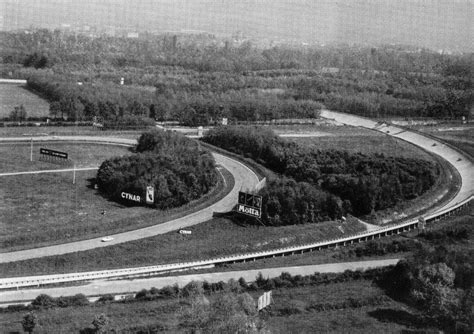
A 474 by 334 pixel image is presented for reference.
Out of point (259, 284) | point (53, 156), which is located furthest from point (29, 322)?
point (53, 156)

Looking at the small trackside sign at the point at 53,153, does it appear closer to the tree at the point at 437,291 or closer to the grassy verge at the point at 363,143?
the grassy verge at the point at 363,143

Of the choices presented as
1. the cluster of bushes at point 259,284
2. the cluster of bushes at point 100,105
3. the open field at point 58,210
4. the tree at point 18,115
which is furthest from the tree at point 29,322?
the tree at point 18,115

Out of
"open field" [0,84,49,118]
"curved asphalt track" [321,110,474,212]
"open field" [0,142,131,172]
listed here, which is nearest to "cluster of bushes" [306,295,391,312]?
"curved asphalt track" [321,110,474,212]

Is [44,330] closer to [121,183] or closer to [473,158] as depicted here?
[121,183]

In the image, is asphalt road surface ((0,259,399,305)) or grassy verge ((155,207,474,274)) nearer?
asphalt road surface ((0,259,399,305))

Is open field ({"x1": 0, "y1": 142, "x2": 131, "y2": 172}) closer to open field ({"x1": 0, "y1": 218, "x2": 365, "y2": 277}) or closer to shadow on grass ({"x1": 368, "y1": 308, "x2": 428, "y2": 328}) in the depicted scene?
open field ({"x1": 0, "y1": 218, "x2": 365, "y2": 277})

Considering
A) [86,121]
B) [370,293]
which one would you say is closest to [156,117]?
[86,121]

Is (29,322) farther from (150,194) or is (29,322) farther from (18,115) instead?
(18,115)
